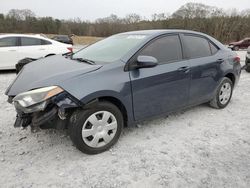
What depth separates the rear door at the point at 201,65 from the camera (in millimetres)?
3678

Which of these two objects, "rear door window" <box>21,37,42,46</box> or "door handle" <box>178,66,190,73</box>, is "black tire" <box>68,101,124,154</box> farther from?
"rear door window" <box>21,37,42,46</box>

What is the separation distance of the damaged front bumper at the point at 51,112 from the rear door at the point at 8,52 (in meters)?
5.53

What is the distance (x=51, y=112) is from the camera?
2480 millimetres

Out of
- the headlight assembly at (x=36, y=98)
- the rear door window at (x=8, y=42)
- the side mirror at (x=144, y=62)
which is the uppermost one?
the rear door window at (x=8, y=42)

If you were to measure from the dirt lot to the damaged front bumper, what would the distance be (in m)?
0.46

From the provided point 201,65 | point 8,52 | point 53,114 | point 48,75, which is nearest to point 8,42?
point 8,52

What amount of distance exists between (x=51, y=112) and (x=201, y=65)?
2.54 metres

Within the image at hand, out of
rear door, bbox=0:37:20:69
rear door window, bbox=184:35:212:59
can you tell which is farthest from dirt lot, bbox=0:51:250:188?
rear door, bbox=0:37:20:69

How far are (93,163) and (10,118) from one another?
6.40 feet

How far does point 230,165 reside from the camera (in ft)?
8.70

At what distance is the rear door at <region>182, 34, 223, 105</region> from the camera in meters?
3.68

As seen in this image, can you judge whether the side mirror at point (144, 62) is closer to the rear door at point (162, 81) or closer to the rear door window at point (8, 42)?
the rear door at point (162, 81)

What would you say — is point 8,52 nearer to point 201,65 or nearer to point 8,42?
point 8,42

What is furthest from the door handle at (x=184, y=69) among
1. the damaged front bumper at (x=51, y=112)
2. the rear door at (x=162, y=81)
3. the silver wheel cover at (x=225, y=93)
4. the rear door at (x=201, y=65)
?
the damaged front bumper at (x=51, y=112)
